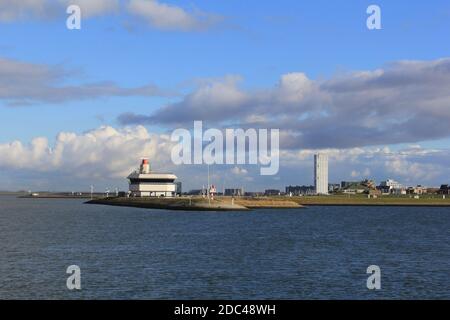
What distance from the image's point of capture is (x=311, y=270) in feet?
188

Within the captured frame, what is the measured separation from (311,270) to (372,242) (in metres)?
35.4

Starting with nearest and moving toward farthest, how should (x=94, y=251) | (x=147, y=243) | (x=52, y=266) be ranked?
(x=52, y=266) < (x=94, y=251) < (x=147, y=243)

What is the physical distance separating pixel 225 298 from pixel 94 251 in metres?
33.4

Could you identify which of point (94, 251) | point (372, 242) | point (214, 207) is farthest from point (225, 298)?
point (214, 207)

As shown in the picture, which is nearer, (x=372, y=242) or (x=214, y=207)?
(x=372, y=242)
